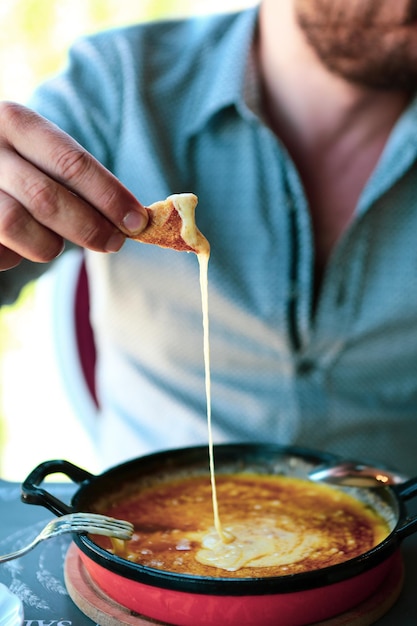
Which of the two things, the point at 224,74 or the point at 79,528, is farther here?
the point at 224,74

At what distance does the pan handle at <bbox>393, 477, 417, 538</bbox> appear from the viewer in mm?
934

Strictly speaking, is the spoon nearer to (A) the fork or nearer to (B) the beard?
(A) the fork

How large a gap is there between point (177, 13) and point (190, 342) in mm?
1916

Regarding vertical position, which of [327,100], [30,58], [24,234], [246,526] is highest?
[30,58]

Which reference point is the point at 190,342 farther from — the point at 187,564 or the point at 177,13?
the point at 177,13

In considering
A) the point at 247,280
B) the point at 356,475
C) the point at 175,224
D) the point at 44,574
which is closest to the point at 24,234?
the point at 175,224

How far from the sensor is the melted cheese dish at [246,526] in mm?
970

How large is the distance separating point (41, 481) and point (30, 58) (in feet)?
8.70

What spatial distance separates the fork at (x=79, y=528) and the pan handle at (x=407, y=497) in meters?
0.32

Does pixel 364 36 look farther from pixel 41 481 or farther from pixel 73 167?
pixel 41 481

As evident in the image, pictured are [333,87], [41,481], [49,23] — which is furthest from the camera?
[49,23]

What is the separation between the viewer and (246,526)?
1.08 metres

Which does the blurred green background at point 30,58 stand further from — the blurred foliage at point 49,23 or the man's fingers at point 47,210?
the man's fingers at point 47,210

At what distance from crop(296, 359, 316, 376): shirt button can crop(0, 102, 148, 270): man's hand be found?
732 mm
